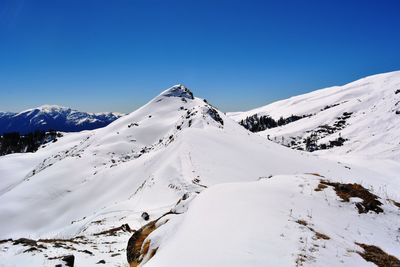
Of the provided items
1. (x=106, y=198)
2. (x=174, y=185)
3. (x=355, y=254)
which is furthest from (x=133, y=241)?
(x=106, y=198)

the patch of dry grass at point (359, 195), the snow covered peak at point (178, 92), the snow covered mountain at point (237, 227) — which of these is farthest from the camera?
the snow covered peak at point (178, 92)

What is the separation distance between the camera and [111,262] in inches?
493

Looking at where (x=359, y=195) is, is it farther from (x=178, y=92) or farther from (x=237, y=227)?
(x=178, y=92)

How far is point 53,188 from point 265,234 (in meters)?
62.0

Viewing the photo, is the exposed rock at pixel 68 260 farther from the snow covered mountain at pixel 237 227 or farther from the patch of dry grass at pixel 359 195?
the patch of dry grass at pixel 359 195

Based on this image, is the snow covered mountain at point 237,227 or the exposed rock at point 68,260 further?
the exposed rock at point 68,260

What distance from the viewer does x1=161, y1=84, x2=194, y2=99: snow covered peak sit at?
107481 mm

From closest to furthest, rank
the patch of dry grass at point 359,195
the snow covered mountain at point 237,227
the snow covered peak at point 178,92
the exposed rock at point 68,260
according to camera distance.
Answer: the snow covered mountain at point 237,227 → the exposed rock at point 68,260 → the patch of dry grass at point 359,195 → the snow covered peak at point 178,92

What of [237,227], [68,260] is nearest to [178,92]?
[68,260]

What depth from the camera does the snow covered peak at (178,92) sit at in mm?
107481

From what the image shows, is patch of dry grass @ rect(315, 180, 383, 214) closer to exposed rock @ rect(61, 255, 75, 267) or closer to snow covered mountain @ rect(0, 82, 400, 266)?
snow covered mountain @ rect(0, 82, 400, 266)

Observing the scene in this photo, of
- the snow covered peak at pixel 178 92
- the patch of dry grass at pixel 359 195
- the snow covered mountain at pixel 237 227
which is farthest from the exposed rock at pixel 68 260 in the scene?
the snow covered peak at pixel 178 92

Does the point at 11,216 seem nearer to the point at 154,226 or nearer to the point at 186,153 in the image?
the point at 186,153

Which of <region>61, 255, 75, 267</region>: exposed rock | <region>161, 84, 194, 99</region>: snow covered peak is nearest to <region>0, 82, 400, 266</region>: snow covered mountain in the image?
<region>61, 255, 75, 267</region>: exposed rock
